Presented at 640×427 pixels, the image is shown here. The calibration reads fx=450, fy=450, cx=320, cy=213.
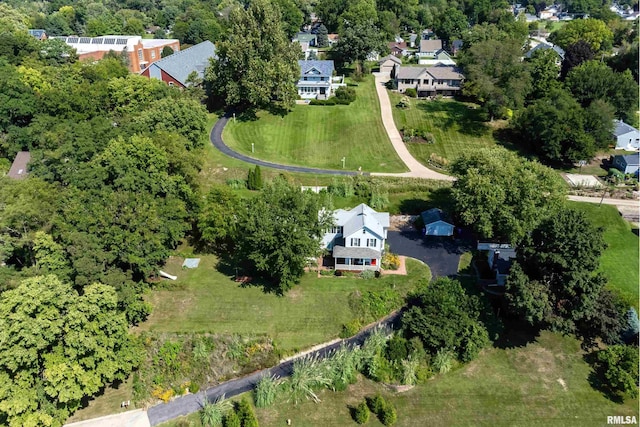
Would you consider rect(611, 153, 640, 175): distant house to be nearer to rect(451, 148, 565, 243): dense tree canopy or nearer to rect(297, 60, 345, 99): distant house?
rect(451, 148, 565, 243): dense tree canopy

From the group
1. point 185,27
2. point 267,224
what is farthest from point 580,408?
point 185,27

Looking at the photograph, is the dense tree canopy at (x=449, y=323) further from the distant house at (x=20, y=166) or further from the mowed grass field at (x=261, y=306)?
the distant house at (x=20, y=166)

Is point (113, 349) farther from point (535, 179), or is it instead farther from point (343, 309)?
point (535, 179)

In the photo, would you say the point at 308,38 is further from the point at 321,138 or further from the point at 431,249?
the point at 431,249

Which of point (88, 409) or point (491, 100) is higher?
point (491, 100)

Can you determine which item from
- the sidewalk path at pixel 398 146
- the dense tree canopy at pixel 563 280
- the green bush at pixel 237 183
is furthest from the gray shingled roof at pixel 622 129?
the green bush at pixel 237 183

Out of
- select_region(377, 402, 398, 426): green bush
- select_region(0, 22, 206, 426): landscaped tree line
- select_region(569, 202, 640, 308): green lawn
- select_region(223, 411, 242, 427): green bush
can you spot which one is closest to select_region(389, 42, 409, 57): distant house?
select_region(0, 22, 206, 426): landscaped tree line

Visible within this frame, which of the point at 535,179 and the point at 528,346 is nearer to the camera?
the point at 528,346
